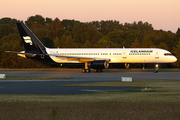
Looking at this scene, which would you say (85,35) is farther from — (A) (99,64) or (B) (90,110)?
(B) (90,110)

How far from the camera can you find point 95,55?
52844 millimetres

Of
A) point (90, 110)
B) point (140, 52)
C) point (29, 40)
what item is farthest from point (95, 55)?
point (90, 110)

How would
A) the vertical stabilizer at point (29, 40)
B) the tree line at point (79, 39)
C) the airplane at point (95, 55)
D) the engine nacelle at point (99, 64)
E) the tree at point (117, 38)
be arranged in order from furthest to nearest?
the tree at point (117, 38) < the tree line at point (79, 39) < the vertical stabilizer at point (29, 40) < the airplane at point (95, 55) < the engine nacelle at point (99, 64)

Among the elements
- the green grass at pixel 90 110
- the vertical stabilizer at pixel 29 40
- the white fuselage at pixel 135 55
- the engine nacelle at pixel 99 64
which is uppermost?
the vertical stabilizer at pixel 29 40

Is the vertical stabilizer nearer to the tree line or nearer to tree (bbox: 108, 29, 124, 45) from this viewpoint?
the tree line

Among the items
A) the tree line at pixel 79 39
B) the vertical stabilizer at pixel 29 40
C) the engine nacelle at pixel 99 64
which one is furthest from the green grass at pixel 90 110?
the tree line at pixel 79 39

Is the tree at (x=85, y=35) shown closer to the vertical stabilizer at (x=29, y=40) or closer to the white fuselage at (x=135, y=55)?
the vertical stabilizer at (x=29, y=40)

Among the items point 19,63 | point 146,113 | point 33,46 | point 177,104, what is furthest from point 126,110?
point 19,63

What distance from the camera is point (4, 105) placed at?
1449cm

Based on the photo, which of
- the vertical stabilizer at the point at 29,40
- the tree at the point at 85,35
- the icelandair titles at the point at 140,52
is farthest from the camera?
the tree at the point at 85,35

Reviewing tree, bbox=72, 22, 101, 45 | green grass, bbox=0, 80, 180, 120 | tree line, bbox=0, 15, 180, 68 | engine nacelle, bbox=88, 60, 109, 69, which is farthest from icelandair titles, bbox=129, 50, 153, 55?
tree, bbox=72, 22, 101, 45

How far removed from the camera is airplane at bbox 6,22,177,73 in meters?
50.8

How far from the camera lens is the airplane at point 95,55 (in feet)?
167

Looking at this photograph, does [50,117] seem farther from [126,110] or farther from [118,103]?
[118,103]
